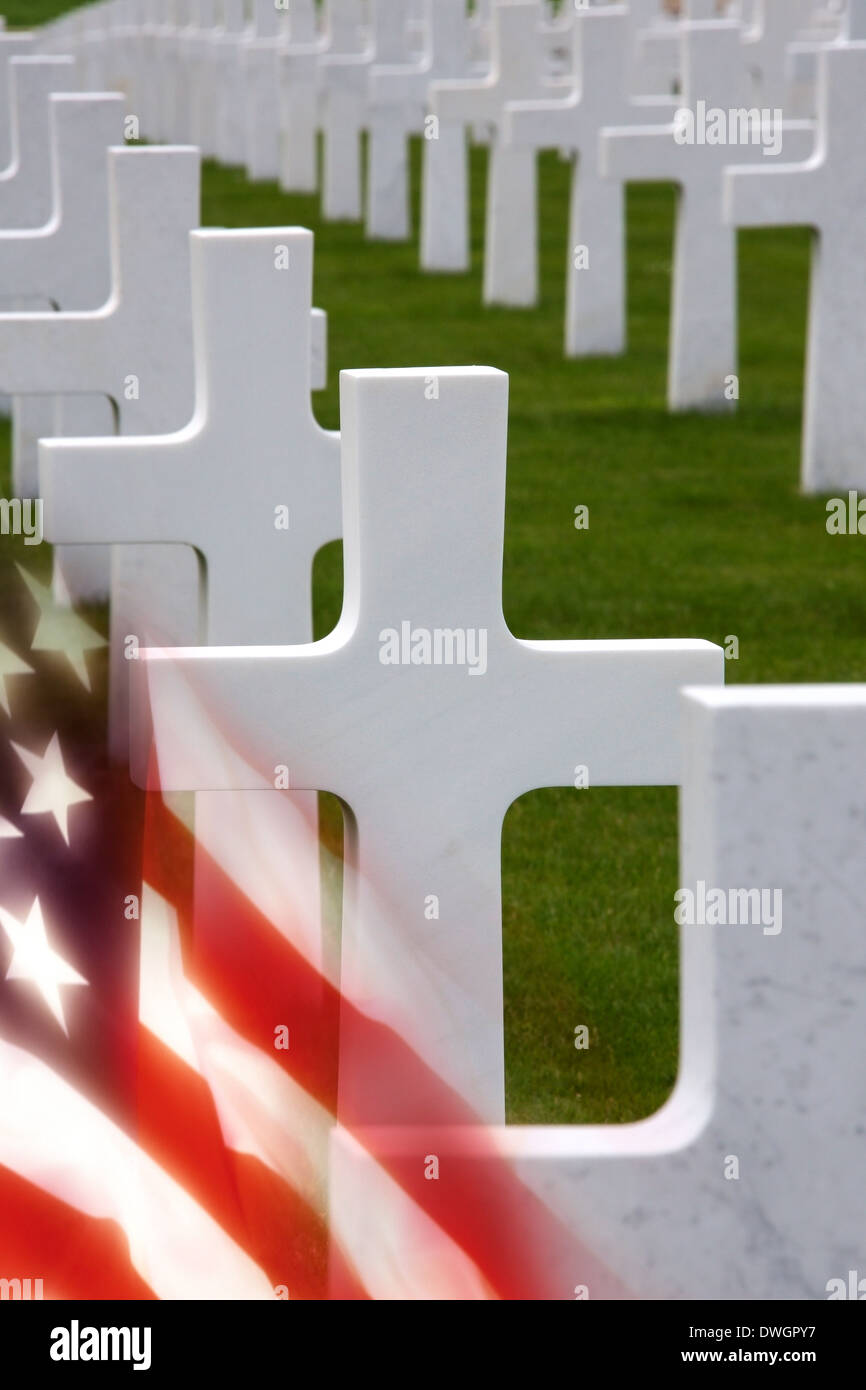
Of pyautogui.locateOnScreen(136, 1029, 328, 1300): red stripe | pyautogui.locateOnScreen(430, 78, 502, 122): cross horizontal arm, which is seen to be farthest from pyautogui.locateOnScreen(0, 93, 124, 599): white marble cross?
pyautogui.locateOnScreen(430, 78, 502, 122): cross horizontal arm

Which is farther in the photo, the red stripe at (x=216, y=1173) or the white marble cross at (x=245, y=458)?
the white marble cross at (x=245, y=458)

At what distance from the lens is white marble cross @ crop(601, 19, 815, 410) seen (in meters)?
7.76

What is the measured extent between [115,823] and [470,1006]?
154 cm

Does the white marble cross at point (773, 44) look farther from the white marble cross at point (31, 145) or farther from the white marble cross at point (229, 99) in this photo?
the white marble cross at point (31, 145)

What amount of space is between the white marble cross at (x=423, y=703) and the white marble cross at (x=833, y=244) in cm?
443

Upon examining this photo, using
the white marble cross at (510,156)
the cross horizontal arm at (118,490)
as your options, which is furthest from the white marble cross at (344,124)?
the cross horizontal arm at (118,490)

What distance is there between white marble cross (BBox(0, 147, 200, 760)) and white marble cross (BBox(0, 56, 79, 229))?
2.18 metres

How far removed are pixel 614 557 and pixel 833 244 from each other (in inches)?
56.4

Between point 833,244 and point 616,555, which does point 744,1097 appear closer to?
point 616,555

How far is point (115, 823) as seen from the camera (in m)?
3.80

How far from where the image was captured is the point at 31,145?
6637mm

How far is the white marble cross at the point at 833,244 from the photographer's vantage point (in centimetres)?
653

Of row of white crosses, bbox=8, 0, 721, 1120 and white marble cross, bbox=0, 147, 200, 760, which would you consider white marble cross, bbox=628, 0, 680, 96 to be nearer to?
white marble cross, bbox=0, 147, 200, 760
